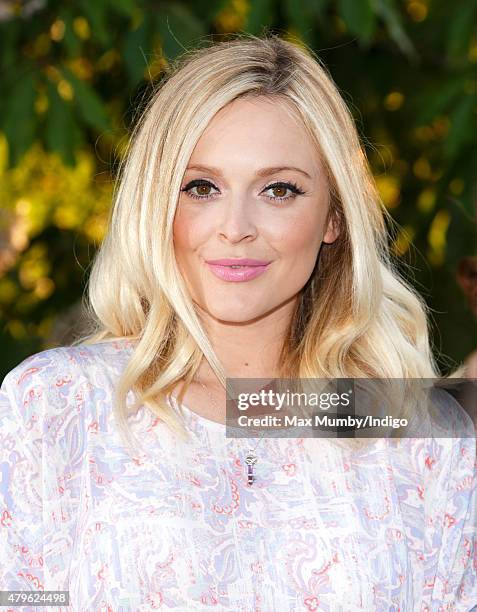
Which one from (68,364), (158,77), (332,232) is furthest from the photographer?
(158,77)

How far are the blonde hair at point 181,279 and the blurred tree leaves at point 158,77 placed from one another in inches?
21.1

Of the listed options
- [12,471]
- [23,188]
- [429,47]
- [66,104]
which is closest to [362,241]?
[12,471]

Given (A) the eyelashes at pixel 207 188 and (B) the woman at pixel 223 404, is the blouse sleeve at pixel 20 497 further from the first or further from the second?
(A) the eyelashes at pixel 207 188

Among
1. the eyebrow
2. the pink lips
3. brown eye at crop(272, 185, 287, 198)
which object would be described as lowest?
the pink lips

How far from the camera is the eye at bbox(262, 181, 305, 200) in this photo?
2111mm

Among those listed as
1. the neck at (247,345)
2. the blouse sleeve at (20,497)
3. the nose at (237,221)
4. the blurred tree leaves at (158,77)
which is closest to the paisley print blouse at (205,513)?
the blouse sleeve at (20,497)

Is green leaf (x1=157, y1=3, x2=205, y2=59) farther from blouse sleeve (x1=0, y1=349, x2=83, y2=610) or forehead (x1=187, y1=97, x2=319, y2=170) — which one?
blouse sleeve (x1=0, y1=349, x2=83, y2=610)

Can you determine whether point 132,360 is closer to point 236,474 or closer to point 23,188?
point 236,474

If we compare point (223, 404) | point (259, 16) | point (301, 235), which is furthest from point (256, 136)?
point (259, 16)

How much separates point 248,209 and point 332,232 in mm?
271

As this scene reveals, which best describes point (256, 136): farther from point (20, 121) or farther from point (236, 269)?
point (20, 121)

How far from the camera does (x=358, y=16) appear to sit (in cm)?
281

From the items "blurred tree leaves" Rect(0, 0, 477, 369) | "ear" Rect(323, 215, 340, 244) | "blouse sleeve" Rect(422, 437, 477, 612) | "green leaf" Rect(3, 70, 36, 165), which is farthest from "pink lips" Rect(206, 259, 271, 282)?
"green leaf" Rect(3, 70, 36, 165)

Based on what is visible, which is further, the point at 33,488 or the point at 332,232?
the point at 332,232
